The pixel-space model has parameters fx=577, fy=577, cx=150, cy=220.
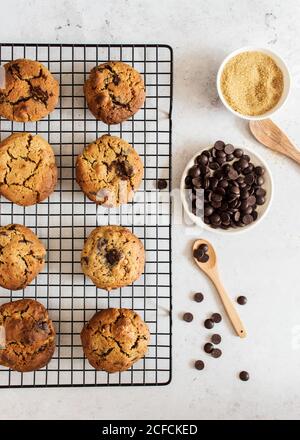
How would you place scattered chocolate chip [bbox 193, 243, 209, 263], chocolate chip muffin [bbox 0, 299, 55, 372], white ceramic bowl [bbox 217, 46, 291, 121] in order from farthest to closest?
scattered chocolate chip [bbox 193, 243, 209, 263] → white ceramic bowl [bbox 217, 46, 291, 121] → chocolate chip muffin [bbox 0, 299, 55, 372]

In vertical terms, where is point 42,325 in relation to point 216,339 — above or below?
above

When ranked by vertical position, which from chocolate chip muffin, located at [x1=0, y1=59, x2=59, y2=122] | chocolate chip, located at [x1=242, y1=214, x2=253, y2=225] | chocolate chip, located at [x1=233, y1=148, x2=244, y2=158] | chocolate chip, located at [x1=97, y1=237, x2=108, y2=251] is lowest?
chocolate chip, located at [x1=97, y1=237, x2=108, y2=251]

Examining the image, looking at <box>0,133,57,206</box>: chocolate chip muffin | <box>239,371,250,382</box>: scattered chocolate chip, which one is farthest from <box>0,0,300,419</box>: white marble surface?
<box>0,133,57,206</box>: chocolate chip muffin

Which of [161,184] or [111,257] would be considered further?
[161,184]

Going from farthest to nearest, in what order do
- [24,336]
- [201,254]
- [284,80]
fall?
1. [201,254]
2. [284,80]
3. [24,336]

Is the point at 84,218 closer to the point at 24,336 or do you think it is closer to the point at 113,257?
the point at 113,257

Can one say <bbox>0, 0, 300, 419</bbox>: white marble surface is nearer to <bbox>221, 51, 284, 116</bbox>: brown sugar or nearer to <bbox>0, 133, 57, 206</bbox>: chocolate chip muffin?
<bbox>221, 51, 284, 116</bbox>: brown sugar

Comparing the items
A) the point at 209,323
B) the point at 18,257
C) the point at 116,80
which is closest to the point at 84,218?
the point at 18,257
